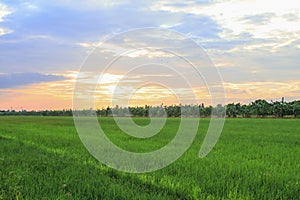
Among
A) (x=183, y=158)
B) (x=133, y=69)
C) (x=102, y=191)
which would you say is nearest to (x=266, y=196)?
(x=102, y=191)

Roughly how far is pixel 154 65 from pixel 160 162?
2314mm

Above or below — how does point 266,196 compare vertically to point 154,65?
below

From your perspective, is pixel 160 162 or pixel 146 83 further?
pixel 146 83

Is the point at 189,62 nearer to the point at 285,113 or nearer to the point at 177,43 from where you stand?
the point at 177,43

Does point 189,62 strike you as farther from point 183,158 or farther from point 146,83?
point 183,158

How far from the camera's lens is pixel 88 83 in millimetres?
7434

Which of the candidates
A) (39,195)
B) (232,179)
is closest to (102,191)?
(39,195)

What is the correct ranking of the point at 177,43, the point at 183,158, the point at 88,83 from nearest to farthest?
the point at 88,83 < the point at 177,43 < the point at 183,158

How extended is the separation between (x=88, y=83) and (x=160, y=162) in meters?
2.45

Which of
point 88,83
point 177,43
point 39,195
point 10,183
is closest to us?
point 39,195

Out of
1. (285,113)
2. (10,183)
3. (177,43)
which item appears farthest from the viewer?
(285,113)

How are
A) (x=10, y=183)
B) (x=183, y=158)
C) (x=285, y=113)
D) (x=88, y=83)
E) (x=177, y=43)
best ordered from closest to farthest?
(x=10, y=183)
(x=88, y=83)
(x=177, y=43)
(x=183, y=158)
(x=285, y=113)

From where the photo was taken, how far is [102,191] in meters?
5.09

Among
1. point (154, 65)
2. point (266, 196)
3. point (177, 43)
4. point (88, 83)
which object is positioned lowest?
point (266, 196)
